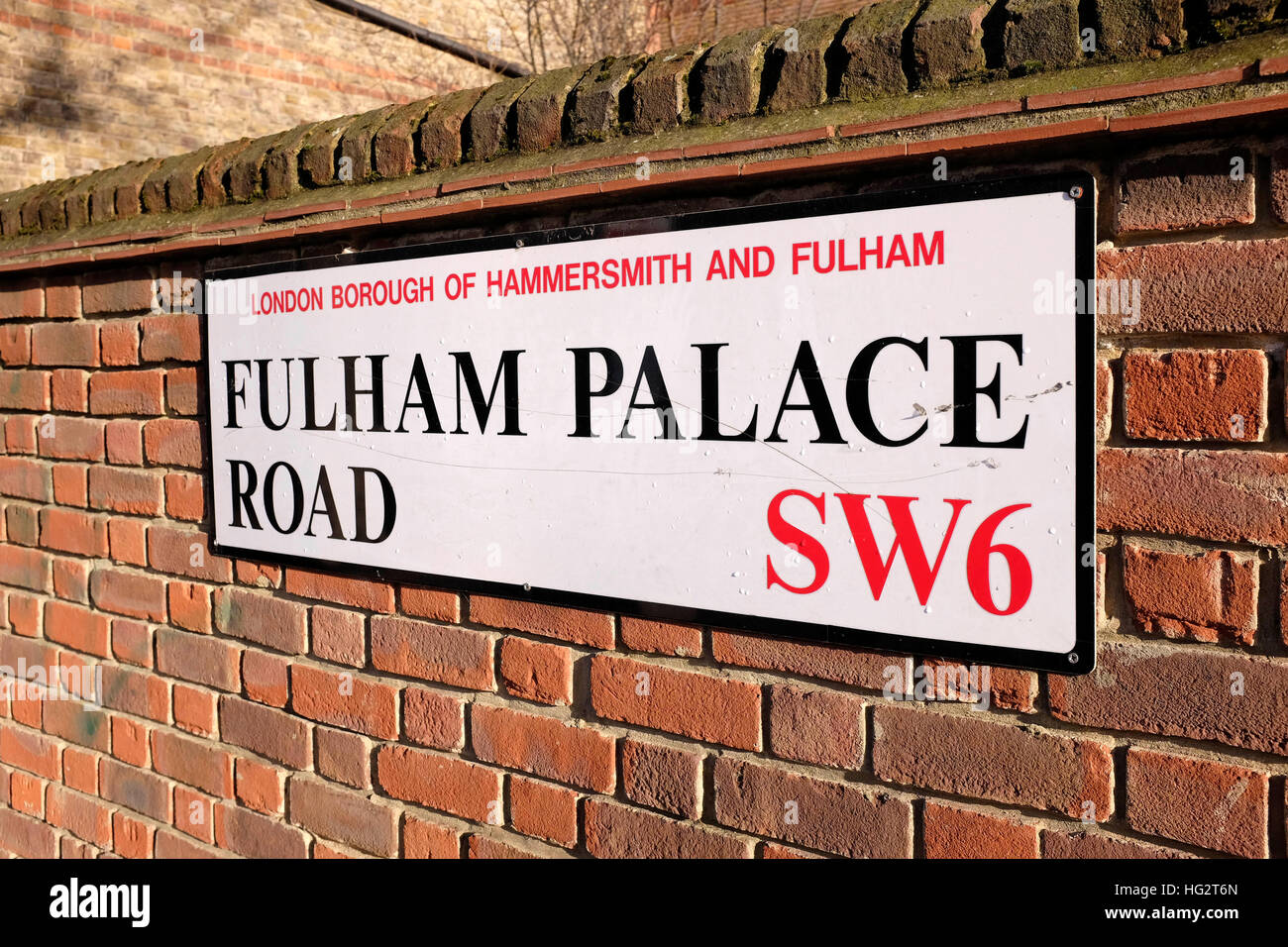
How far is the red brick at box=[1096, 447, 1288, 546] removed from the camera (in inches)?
43.7

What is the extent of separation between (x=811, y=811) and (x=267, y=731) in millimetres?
1111

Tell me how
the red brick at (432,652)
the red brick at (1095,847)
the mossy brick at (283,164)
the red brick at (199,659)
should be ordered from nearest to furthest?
the red brick at (1095,847) → the red brick at (432,652) → the mossy brick at (283,164) → the red brick at (199,659)

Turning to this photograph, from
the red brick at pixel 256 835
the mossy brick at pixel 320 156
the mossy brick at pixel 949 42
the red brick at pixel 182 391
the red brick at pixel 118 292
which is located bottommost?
the red brick at pixel 256 835

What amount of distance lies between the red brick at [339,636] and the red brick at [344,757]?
13cm

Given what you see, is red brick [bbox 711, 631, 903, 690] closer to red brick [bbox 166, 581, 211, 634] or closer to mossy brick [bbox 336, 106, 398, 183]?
mossy brick [bbox 336, 106, 398, 183]

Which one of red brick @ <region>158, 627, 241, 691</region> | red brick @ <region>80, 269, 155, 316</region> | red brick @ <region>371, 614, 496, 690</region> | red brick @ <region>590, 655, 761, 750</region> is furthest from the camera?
red brick @ <region>80, 269, 155, 316</region>

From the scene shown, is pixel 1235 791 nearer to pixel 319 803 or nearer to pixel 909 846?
pixel 909 846

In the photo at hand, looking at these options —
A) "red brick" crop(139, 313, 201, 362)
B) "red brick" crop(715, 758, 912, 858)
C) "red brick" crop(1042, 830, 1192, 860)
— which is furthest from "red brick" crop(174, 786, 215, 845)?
"red brick" crop(1042, 830, 1192, 860)

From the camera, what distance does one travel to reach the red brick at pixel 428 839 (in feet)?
5.78

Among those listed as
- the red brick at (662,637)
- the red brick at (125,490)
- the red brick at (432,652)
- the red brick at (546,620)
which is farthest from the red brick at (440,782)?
the red brick at (125,490)

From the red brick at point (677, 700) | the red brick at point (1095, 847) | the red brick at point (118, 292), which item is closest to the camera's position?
the red brick at point (1095, 847)

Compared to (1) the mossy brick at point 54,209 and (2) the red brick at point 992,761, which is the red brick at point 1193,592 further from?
(1) the mossy brick at point 54,209

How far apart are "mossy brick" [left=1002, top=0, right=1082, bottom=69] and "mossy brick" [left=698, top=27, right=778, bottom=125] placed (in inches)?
13.1

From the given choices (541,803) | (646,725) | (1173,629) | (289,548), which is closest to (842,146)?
(1173,629)
